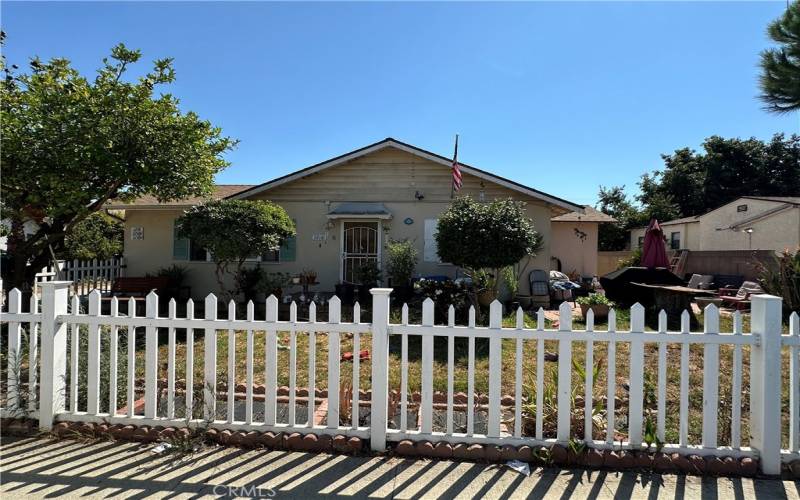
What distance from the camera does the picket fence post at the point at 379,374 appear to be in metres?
3.02

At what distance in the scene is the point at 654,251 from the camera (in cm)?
→ 1002

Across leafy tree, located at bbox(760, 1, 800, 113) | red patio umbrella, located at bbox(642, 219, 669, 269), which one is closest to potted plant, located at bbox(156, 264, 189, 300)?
red patio umbrella, located at bbox(642, 219, 669, 269)

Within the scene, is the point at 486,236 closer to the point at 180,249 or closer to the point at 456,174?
the point at 456,174

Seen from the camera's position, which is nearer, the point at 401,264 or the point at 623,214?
the point at 401,264

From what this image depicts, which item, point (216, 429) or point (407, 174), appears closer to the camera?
point (216, 429)

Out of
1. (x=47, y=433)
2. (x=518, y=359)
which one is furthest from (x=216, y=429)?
(x=518, y=359)

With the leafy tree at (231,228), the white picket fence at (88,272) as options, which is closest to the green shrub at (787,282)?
the leafy tree at (231,228)

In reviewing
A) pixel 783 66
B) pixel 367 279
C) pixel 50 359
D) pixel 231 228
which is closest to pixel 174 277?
pixel 231 228

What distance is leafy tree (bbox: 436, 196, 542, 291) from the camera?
7.70m

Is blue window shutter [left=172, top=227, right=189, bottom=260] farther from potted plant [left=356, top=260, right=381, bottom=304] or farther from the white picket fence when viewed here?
potted plant [left=356, top=260, right=381, bottom=304]

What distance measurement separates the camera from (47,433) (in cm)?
325

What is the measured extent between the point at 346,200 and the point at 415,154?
2.13 meters

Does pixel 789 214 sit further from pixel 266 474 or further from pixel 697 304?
pixel 266 474

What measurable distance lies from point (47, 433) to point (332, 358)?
2287 millimetres
